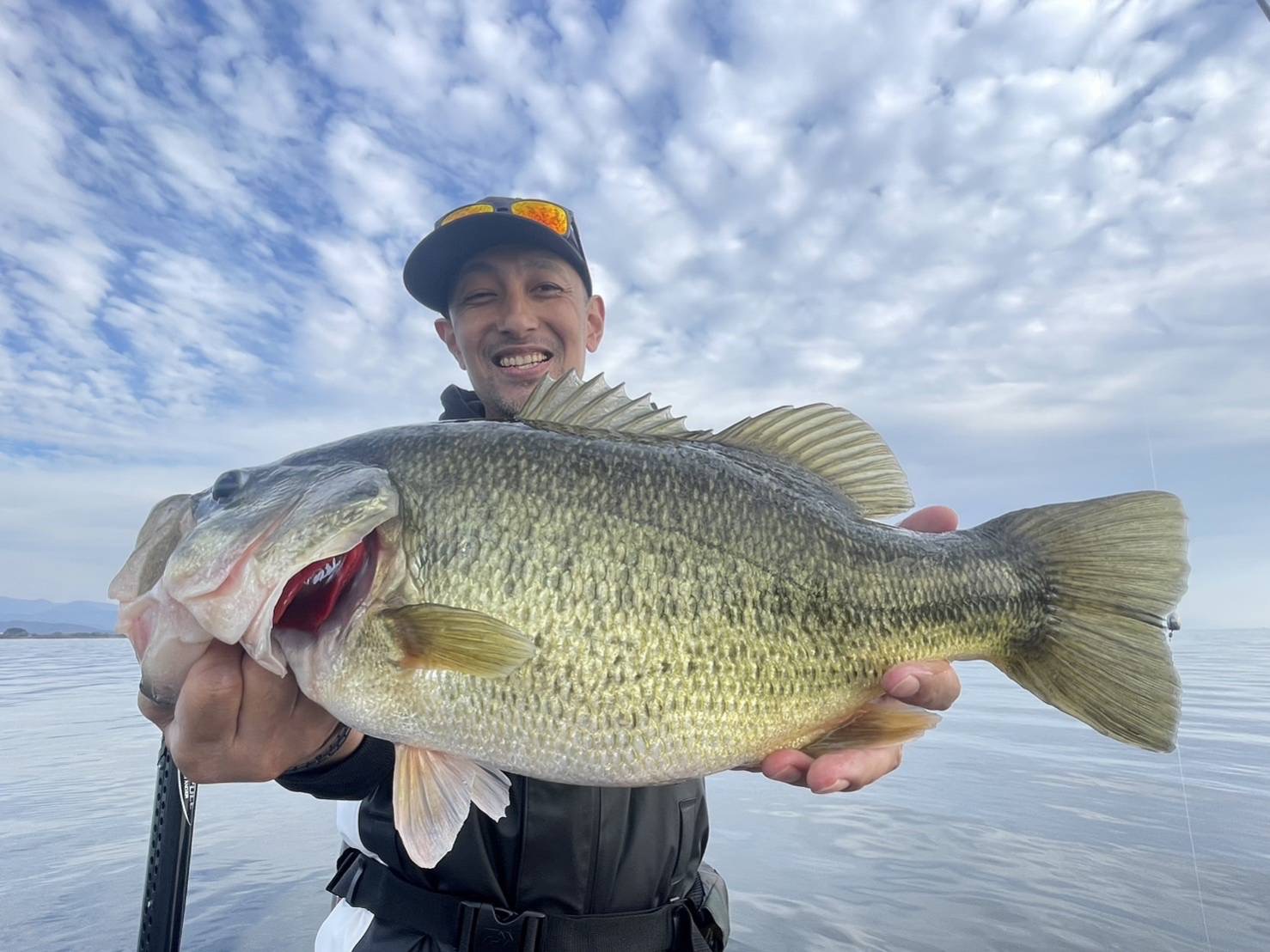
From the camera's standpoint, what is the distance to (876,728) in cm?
205

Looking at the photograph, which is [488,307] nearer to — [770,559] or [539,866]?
[770,559]

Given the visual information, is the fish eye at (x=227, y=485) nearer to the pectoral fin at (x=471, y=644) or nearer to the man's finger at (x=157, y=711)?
the man's finger at (x=157, y=711)

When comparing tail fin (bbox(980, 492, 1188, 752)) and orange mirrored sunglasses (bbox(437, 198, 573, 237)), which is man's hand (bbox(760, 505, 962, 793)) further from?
orange mirrored sunglasses (bbox(437, 198, 573, 237))

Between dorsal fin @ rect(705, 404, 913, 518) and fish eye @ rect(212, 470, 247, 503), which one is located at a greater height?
dorsal fin @ rect(705, 404, 913, 518)

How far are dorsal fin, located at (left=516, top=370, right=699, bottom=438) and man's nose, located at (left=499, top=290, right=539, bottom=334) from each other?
1.49 metres

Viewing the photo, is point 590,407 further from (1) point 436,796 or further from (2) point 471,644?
(1) point 436,796

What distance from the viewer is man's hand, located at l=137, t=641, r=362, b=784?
74.0 inches

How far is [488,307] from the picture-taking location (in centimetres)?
378

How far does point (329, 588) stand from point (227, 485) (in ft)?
1.64

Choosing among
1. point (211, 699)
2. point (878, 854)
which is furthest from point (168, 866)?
point (878, 854)

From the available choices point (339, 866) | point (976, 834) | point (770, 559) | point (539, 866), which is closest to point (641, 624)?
point (770, 559)

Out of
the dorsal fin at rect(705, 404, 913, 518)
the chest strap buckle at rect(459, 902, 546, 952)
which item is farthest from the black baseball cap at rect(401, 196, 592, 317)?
the chest strap buckle at rect(459, 902, 546, 952)

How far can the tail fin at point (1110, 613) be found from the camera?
1.92 m

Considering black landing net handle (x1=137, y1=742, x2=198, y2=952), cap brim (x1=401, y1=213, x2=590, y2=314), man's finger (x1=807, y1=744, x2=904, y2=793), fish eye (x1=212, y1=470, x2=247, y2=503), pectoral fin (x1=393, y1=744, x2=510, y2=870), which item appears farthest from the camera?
cap brim (x1=401, y1=213, x2=590, y2=314)
